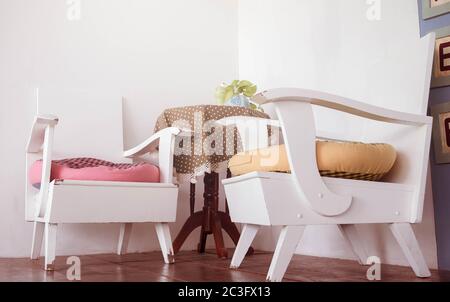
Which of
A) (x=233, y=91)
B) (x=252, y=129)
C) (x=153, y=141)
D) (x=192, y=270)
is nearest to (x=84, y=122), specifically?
(x=153, y=141)

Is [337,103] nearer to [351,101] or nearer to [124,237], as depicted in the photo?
[351,101]

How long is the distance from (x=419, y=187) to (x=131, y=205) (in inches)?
39.0

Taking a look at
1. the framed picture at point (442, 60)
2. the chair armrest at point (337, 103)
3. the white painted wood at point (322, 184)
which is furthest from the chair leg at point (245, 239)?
the framed picture at point (442, 60)

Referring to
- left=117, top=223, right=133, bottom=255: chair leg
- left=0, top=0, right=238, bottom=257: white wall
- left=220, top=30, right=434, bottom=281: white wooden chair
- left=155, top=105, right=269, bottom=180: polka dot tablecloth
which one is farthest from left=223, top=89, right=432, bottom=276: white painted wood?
left=0, top=0, right=238, bottom=257: white wall

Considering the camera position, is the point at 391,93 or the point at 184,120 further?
A: the point at 184,120

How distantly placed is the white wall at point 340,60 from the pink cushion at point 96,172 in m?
0.74

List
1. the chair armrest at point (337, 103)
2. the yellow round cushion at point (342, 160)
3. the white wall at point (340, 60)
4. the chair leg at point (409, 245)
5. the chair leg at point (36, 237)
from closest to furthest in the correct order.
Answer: the chair armrest at point (337, 103) → the yellow round cushion at point (342, 160) → the chair leg at point (409, 245) → the white wall at point (340, 60) → the chair leg at point (36, 237)

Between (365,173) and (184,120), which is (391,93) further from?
(184,120)

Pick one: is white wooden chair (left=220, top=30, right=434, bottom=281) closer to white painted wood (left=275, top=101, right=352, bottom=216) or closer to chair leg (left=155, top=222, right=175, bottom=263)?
white painted wood (left=275, top=101, right=352, bottom=216)

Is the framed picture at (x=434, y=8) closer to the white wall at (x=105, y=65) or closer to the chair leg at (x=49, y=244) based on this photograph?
the white wall at (x=105, y=65)

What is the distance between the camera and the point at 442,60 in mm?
1690

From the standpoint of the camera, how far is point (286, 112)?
1249 mm

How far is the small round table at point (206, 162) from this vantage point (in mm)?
2076
